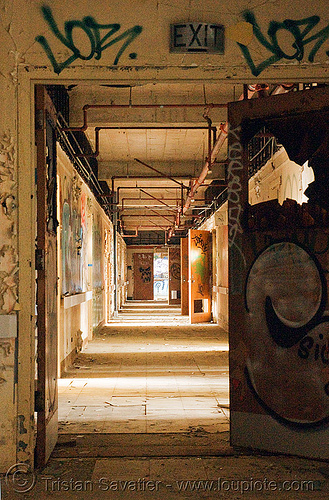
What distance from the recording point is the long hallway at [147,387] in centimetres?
484

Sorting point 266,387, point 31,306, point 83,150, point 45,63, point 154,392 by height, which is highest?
point 83,150

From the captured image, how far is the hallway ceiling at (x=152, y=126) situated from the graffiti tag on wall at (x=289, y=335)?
6.71 ft

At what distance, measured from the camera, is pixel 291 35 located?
367 cm

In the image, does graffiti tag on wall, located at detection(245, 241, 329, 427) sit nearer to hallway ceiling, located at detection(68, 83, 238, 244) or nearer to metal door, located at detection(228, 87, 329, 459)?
metal door, located at detection(228, 87, 329, 459)

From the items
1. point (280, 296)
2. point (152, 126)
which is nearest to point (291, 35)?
point (280, 296)

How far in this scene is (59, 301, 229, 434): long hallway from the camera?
15.9 ft

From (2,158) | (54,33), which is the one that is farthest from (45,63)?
(2,158)

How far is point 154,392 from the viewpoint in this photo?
6219 mm

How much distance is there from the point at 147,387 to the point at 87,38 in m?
4.15

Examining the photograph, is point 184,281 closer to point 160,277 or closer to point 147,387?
point 147,387

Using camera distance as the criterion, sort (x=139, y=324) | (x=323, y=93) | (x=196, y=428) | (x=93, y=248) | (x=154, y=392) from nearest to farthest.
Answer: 1. (x=323, y=93)
2. (x=196, y=428)
3. (x=154, y=392)
4. (x=93, y=248)
5. (x=139, y=324)

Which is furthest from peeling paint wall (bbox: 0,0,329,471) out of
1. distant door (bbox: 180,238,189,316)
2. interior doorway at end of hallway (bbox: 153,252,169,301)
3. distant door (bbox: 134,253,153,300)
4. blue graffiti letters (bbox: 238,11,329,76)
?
interior doorway at end of hallway (bbox: 153,252,169,301)

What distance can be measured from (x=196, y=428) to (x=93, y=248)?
24.4 feet

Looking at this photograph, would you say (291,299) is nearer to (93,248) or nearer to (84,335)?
(84,335)
